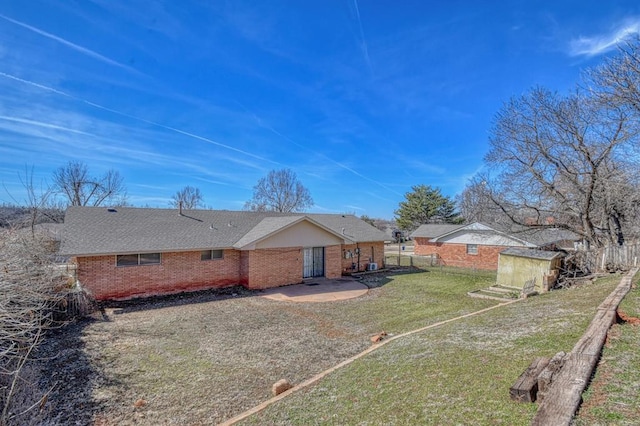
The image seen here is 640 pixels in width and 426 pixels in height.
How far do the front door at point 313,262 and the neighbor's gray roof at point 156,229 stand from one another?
6.06 ft

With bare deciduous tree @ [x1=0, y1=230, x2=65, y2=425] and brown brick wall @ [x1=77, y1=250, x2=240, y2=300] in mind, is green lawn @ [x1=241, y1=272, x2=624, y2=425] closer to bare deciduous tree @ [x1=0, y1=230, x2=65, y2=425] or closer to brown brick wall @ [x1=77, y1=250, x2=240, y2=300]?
bare deciduous tree @ [x1=0, y1=230, x2=65, y2=425]

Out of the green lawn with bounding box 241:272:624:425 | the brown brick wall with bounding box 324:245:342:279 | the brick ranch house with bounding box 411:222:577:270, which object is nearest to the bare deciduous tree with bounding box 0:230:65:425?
the green lawn with bounding box 241:272:624:425

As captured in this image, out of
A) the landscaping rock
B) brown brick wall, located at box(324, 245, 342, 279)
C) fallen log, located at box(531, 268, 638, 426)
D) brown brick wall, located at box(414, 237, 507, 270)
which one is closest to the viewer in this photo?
fallen log, located at box(531, 268, 638, 426)

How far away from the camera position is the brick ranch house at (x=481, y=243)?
22.4 m

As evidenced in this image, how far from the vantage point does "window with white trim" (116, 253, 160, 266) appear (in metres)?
13.6

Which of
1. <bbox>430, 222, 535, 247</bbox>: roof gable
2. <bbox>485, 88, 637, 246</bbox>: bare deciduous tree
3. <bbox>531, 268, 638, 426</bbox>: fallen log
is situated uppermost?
<bbox>485, 88, 637, 246</bbox>: bare deciduous tree

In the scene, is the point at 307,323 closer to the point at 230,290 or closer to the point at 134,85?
the point at 230,290

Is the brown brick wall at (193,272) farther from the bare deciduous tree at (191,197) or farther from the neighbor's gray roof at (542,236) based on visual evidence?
the bare deciduous tree at (191,197)

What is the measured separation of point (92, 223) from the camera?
14648mm

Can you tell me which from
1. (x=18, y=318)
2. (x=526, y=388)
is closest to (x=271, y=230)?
(x=18, y=318)

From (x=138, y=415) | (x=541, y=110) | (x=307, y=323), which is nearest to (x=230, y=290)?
(x=307, y=323)

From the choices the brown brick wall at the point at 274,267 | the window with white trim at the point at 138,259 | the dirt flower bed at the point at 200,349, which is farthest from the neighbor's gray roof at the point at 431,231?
the window with white trim at the point at 138,259

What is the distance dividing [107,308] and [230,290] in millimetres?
4965

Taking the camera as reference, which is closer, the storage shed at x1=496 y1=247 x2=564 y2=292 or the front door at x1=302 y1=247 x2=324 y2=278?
the storage shed at x1=496 y1=247 x2=564 y2=292
